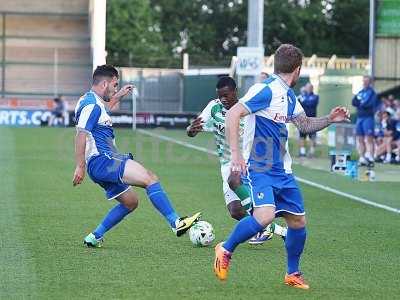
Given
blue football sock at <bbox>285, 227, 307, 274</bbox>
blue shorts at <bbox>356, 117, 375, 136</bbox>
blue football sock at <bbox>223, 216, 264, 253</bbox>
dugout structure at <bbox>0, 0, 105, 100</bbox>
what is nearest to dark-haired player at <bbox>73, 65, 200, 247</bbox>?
blue football sock at <bbox>285, 227, 307, 274</bbox>

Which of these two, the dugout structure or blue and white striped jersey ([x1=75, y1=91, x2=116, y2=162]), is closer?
blue and white striped jersey ([x1=75, y1=91, x2=116, y2=162])

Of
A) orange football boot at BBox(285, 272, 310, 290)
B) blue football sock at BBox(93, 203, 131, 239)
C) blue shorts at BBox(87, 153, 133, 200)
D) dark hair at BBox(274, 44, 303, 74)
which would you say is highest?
dark hair at BBox(274, 44, 303, 74)

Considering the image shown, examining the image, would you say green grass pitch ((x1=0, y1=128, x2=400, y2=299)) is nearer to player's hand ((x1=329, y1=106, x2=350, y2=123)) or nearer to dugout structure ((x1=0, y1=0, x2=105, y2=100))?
player's hand ((x1=329, y1=106, x2=350, y2=123))

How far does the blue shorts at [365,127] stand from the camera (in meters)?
26.2

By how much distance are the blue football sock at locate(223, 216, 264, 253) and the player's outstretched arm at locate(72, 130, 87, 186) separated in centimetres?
257


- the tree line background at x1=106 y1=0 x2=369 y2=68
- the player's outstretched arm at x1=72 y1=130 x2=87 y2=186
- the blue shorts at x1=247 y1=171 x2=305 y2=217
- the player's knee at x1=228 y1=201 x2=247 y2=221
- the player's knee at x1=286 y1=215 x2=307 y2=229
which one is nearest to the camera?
the blue shorts at x1=247 y1=171 x2=305 y2=217

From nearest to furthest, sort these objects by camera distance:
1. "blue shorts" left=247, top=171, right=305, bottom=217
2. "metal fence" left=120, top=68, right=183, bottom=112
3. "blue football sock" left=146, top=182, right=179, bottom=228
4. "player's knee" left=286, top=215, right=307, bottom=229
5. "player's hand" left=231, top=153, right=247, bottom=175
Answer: "player's hand" left=231, top=153, right=247, bottom=175 < "blue shorts" left=247, top=171, right=305, bottom=217 < "player's knee" left=286, top=215, right=307, bottom=229 < "blue football sock" left=146, top=182, right=179, bottom=228 < "metal fence" left=120, top=68, right=183, bottom=112

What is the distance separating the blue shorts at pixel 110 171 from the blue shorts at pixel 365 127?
15.3m

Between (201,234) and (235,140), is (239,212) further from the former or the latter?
(235,140)

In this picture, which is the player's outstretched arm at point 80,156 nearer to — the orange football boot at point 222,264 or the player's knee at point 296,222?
the orange football boot at point 222,264

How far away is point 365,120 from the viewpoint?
26.4 meters

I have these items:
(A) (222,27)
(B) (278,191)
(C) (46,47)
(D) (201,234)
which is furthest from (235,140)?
(A) (222,27)

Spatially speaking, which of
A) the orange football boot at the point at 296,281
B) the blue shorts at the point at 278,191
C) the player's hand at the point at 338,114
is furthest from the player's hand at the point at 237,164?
the orange football boot at the point at 296,281

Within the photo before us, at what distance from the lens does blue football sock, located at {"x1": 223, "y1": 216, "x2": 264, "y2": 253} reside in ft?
29.5
